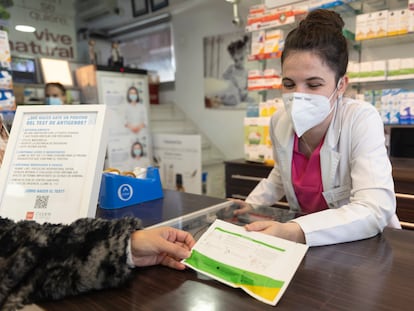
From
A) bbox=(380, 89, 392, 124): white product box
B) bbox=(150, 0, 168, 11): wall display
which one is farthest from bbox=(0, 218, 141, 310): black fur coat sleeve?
bbox=(150, 0, 168, 11): wall display

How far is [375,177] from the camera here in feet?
3.16

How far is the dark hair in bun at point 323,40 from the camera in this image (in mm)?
1039

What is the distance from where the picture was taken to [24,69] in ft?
13.6

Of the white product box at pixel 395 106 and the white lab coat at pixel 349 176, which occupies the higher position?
the white product box at pixel 395 106

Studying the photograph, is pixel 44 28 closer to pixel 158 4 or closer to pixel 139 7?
pixel 139 7

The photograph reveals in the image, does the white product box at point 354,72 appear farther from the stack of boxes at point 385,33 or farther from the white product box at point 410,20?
the white product box at point 410,20

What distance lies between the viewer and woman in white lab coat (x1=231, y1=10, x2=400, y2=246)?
0.88 m

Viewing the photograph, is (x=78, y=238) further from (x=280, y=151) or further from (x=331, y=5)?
(x=331, y=5)

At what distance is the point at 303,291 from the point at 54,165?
2.51 feet

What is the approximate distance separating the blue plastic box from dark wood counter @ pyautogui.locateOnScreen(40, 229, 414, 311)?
1.86 feet

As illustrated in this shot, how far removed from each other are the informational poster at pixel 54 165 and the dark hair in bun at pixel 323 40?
27.4 inches

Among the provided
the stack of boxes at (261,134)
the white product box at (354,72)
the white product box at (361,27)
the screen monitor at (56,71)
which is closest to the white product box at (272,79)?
the stack of boxes at (261,134)

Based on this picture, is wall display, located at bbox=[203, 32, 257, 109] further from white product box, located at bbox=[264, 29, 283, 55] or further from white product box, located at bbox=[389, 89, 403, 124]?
white product box, located at bbox=[389, 89, 403, 124]

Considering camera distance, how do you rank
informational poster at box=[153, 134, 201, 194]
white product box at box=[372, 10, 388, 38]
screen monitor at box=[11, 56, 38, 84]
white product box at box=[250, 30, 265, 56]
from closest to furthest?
1. white product box at box=[372, 10, 388, 38]
2. white product box at box=[250, 30, 265, 56]
3. informational poster at box=[153, 134, 201, 194]
4. screen monitor at box=[11, 56, 38, 84]
